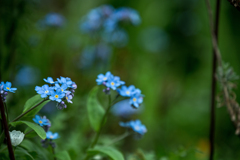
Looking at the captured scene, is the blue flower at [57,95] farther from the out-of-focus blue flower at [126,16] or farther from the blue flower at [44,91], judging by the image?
the out-of-focus blue flower at [126,16]

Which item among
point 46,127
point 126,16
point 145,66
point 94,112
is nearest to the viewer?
point 46,127

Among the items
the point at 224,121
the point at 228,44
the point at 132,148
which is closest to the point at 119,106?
the point at 132,148

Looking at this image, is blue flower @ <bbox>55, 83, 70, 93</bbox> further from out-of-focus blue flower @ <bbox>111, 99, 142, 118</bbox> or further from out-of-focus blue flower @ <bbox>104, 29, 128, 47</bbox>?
out-of-focus blue flower @ <bbox>104, 29, 128, 47</bbox>

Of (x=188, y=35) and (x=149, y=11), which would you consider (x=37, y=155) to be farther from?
(x=149, y=11)

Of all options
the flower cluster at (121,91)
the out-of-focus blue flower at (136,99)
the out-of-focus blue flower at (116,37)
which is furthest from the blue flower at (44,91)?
the out-of-focus blue flower at (116,37)

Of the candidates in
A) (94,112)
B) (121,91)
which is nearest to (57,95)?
(121,91)

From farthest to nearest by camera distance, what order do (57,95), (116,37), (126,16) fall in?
(116,37) < (126,16) < (57,95)

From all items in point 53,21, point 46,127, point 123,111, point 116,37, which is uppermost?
point 53,21

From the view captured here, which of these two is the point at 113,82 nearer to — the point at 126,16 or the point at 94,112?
the point at 94,112
